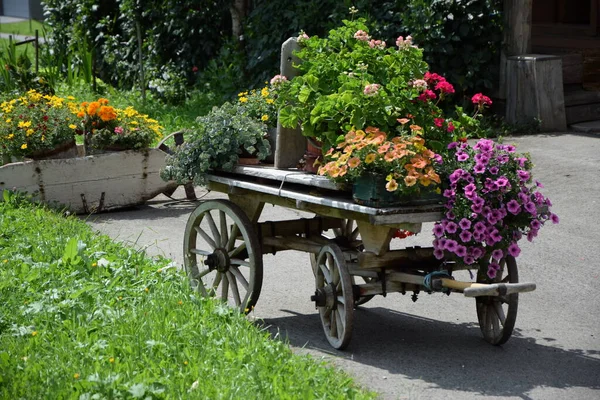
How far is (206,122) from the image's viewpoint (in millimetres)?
6133

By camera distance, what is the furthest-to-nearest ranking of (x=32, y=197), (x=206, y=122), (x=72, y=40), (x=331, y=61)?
(x=72, y=40)
(x=32, y=197)
(x=206, y=122)
(x=331, y=61)

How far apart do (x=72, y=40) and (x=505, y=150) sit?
1238 cm

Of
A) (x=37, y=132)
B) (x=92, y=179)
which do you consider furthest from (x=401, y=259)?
(x=37, y=132)

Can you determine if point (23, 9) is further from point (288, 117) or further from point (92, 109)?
point (288, 117)

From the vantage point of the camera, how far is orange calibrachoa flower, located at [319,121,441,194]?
16.5ft

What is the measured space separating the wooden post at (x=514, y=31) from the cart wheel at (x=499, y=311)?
6187 millimetres

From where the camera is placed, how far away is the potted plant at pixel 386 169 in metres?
5.05

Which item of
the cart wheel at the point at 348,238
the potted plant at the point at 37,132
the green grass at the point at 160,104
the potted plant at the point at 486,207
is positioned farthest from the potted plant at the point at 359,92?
the green grass at the point at 160,104

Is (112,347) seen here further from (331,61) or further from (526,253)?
(526,253)

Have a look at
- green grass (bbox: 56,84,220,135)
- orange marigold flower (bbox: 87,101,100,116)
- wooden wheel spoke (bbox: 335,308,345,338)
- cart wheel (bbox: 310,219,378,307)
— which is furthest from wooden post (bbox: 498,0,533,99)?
wooden wheel spoke (bbox: 335,308,345,338)

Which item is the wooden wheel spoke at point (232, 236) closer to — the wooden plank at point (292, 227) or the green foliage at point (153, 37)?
the wooden plank at point (292, 227)

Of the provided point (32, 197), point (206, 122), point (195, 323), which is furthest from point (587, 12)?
point (195, 323)

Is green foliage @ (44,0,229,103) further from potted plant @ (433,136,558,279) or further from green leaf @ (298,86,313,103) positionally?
potted plant @ (433,136,558,279)

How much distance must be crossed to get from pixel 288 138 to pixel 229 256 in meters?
0.81
